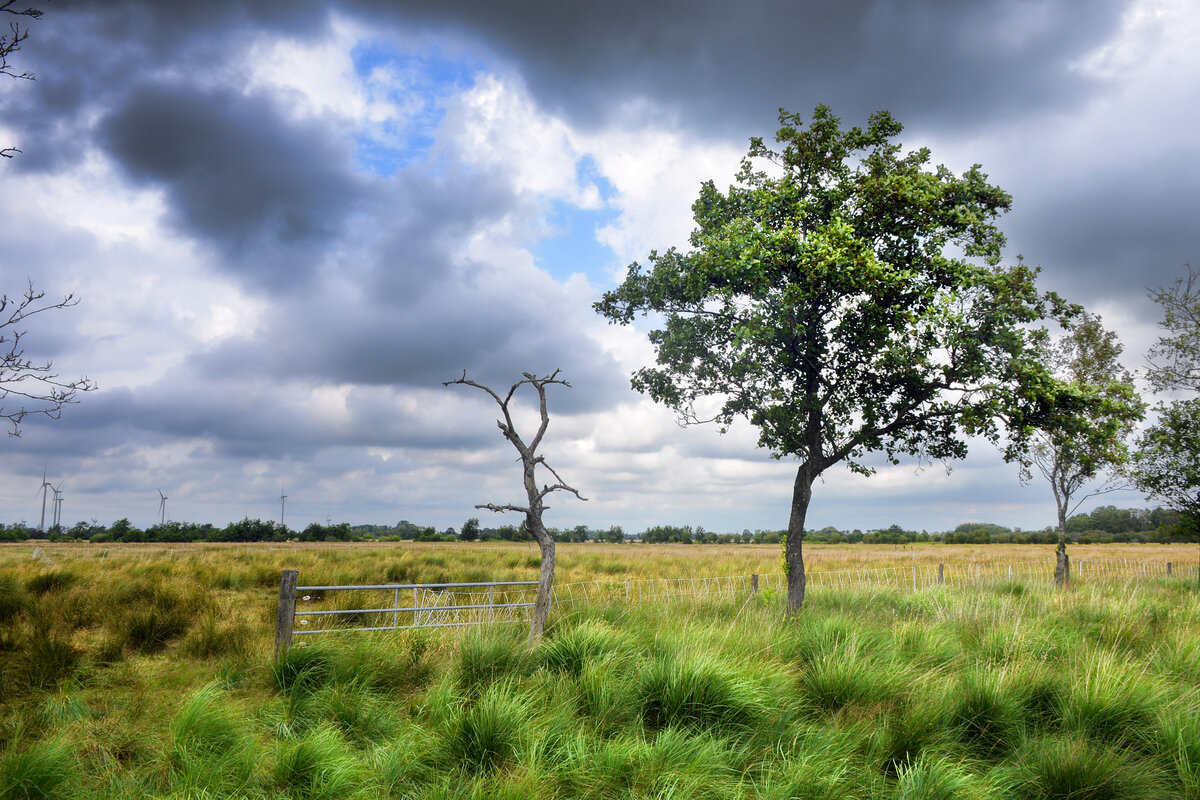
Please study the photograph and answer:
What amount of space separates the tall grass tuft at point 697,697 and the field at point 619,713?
0.02 meters

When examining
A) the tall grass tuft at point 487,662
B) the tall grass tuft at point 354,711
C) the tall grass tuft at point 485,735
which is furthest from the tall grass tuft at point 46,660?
the tall grass tuft at point 485,735

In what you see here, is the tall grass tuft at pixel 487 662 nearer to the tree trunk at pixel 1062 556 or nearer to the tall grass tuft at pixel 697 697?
the tall grass tuft at pixel 697 697

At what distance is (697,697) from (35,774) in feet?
19.2

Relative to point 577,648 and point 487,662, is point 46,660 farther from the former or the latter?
point 577,648

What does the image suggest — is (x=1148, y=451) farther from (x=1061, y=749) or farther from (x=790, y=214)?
(x=1061, y=749)

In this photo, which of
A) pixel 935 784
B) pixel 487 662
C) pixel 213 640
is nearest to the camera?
pixel 935 784

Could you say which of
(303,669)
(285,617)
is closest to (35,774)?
(303,669)

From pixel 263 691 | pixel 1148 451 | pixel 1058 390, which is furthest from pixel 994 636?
pixel 1148 451

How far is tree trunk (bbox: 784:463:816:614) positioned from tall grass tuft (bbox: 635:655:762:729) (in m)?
7.88

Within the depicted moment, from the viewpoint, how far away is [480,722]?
19.2 ft

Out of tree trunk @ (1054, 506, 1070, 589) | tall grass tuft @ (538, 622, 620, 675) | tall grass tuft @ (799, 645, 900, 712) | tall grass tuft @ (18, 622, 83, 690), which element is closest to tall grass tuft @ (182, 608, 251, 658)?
tall grass tuft @ (18, 622, 83, 690)

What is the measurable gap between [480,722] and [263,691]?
3926mm

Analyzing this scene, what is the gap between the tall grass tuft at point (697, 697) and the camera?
627cm

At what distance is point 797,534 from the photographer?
14.3m
